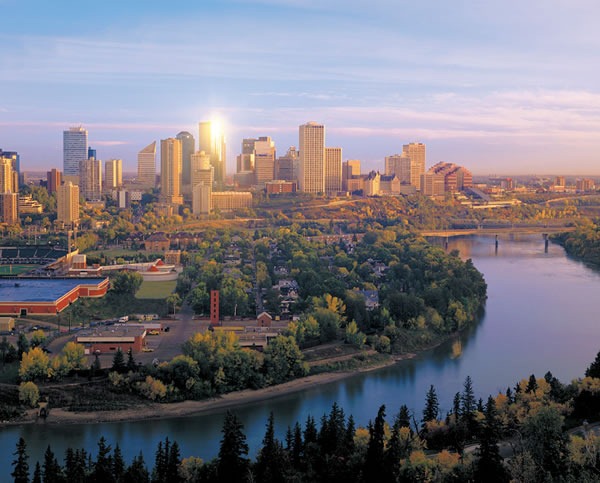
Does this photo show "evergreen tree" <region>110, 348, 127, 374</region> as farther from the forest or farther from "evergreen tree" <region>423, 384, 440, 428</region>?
"evergreen tree" <region>423, 384, 440, 428</region>

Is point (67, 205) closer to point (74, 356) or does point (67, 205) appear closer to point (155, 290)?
point (155, 290)

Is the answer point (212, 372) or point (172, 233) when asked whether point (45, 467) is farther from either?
point (172, 233)

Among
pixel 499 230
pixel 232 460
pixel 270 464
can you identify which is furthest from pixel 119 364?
pixel 499 230

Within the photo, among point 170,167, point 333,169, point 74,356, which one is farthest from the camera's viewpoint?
point 333,169

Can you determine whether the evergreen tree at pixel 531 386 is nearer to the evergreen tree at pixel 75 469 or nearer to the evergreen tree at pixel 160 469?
the evergreen tree at pixel 160 469

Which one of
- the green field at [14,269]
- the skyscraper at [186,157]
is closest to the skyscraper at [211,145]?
the skyscraper at [186,157]

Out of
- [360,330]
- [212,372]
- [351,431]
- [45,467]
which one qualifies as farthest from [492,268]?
[45,467]

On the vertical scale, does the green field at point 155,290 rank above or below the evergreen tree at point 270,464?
above
